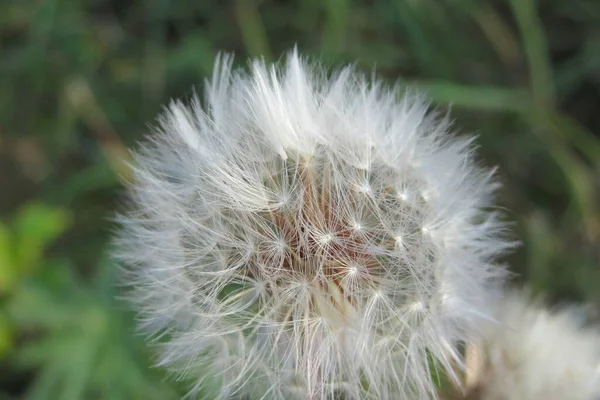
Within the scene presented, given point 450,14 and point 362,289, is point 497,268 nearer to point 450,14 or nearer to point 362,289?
point 362,289

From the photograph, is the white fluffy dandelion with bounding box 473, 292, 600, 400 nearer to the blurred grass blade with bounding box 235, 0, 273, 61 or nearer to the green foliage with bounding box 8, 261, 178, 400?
the green foliage with bounding box 8, 261, 178, 400

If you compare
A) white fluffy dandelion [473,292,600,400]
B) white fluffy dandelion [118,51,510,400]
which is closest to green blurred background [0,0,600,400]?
white fluffy dandelion [473,292,600,400]

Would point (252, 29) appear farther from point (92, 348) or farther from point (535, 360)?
point (535, 360)

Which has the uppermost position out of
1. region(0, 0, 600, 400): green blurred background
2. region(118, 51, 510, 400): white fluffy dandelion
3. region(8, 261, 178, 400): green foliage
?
region(0, 0, 600, 400): green blurred background

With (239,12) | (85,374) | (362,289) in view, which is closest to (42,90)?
(239,12)

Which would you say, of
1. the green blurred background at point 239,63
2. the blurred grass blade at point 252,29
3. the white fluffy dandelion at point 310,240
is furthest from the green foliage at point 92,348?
the blurred grass blade at point 252,29

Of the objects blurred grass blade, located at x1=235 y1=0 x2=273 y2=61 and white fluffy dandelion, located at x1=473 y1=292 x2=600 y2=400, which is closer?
white fluffy dandelion, located at x1=473 y1=292 x2=600 y2=400
